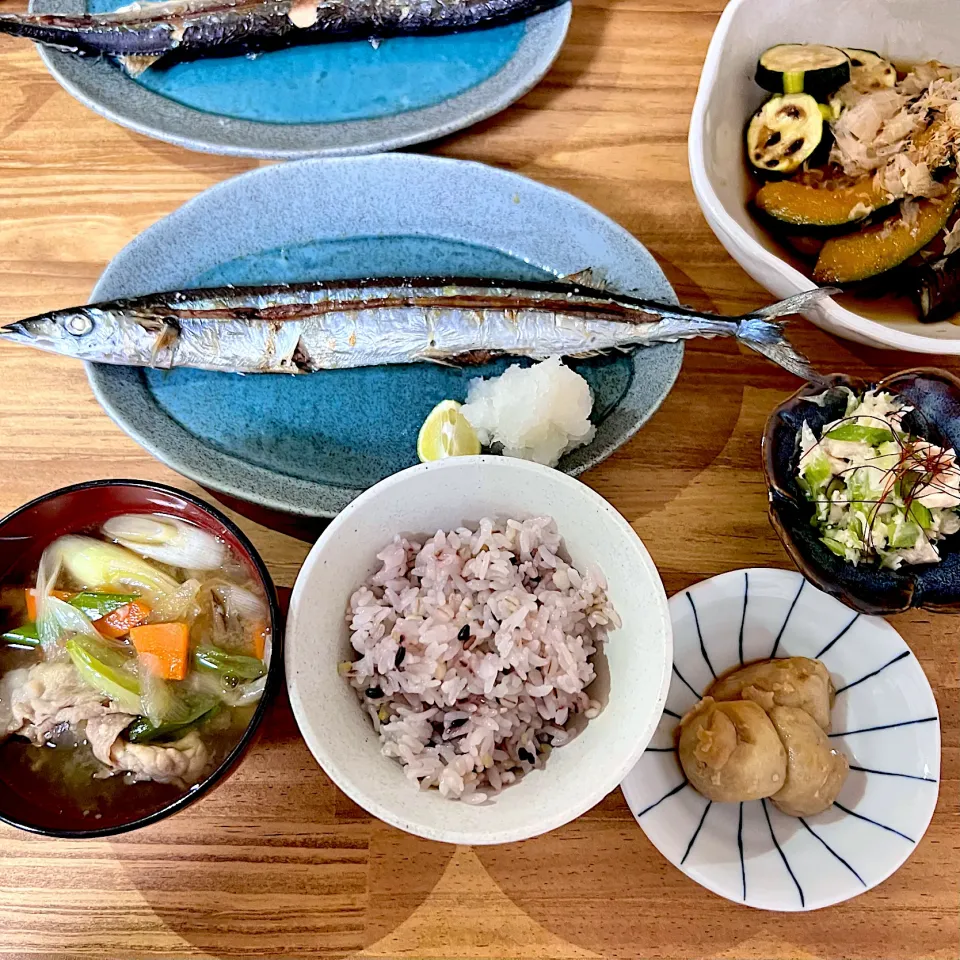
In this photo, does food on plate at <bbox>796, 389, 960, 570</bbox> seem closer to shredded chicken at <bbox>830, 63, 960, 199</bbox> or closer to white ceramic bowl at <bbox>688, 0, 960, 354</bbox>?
white ceramic bowl at <bbox>688, 0, 960, 354</bbox>

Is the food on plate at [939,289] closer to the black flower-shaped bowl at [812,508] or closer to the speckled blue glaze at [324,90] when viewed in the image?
the black flower-shaped bowl at [812,508]

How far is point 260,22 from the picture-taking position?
1.74 meters

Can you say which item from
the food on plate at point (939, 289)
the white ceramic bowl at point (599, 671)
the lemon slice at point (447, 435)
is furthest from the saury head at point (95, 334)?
the food on plate at point (939, 289)

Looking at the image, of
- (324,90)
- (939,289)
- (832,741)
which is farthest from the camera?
(324,90)

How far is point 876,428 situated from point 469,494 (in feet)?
2.45

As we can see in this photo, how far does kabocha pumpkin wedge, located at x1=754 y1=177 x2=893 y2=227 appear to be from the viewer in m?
1.43

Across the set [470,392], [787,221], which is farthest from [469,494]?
[787,221]

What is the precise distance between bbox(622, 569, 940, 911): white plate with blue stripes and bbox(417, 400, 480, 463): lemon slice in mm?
452

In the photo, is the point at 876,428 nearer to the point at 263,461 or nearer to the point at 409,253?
the point at 409,253

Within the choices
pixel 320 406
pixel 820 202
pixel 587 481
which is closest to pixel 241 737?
pixel 320 406

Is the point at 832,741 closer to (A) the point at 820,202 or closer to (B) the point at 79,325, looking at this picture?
(A) the point at 820,202

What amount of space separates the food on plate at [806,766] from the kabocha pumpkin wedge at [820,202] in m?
0.92

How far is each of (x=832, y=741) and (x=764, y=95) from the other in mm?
1289

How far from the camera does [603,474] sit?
1502 millimetres
